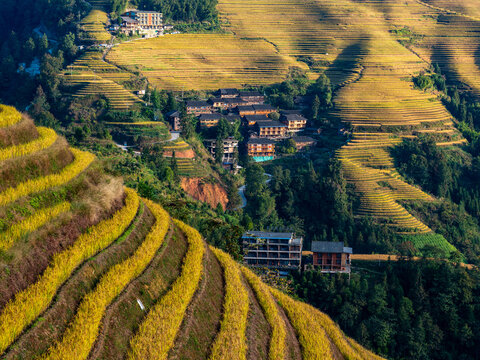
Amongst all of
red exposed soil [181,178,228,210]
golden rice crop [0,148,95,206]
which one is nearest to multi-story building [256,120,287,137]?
red exposed soil [181,178,228,210]

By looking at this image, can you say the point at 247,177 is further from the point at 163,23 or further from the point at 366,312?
the point at 163,23

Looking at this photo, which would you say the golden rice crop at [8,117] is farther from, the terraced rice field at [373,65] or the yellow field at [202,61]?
the yellow field at [202,61]

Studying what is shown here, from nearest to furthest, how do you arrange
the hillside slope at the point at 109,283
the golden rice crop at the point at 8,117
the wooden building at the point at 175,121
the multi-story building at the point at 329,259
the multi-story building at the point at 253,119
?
the hillside slope at the point at 109,283 → the golden rice crop at the point at 8,117 → the multi-story building at the point at 329,259 → the wooden building at the point at 175,121 → the multi-story building at the point at 253,119

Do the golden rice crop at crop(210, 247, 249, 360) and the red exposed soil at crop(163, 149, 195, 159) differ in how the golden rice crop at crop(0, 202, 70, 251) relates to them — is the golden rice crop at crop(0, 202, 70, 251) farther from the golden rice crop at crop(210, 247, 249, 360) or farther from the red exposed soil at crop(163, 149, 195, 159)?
the red exposed soil at crop(163, 149, 195, 159)

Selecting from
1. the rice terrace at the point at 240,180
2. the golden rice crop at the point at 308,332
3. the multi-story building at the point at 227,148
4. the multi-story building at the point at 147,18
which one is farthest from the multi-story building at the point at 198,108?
the golden rice crop at the point at 308,332

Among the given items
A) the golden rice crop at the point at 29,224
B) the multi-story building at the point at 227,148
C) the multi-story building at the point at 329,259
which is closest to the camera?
the golden rice crop at the point at 29,224
